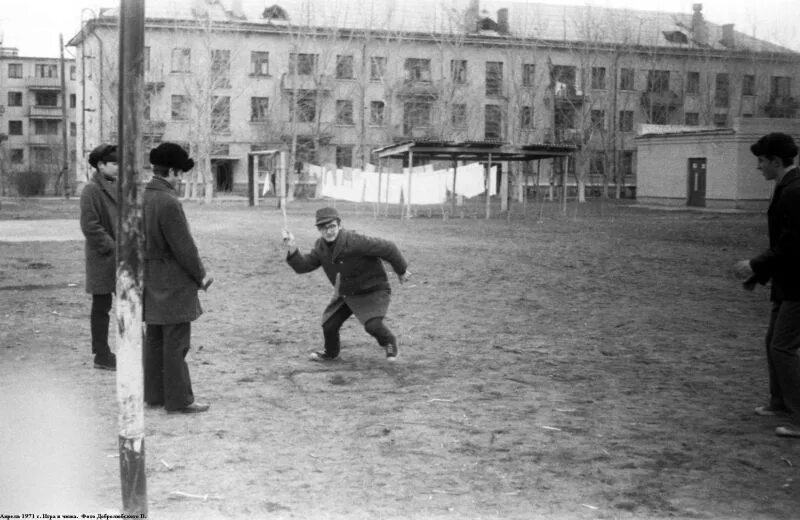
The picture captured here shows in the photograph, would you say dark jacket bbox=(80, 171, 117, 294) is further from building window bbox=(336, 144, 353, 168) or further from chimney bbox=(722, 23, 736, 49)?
chimney bbox=(722, 23, 736, 49)

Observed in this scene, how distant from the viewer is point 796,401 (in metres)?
6.04

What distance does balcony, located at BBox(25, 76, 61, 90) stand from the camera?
8888 cm

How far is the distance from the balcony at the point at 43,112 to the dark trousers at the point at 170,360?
8832cm

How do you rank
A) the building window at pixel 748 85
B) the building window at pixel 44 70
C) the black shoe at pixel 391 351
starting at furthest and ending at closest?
the building window at pixel 44 70, the building window at pixel 748 85, the black shoe at pixel 391 351

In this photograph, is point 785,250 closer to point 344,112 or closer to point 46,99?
point 344,112

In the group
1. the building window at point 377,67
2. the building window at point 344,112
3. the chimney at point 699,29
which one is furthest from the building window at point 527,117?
the chimney at point 699,29

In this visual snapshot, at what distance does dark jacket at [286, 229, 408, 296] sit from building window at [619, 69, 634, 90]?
60453 millimetres

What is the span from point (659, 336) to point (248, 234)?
1643 cm

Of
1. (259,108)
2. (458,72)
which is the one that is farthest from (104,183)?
(458,72)

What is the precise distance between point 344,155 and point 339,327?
56705mm

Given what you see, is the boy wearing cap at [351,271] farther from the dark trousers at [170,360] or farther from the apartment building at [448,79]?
→ the apartment building at [448,79]

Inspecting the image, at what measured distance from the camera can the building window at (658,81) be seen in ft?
216

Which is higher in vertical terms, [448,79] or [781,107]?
[448,79]

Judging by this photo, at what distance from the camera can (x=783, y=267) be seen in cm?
587
